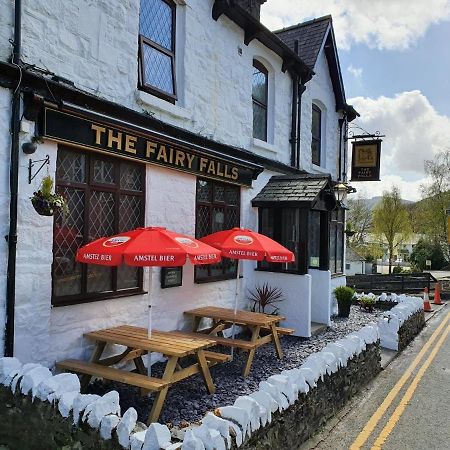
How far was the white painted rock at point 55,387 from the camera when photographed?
396 centimetres

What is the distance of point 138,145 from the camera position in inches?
261

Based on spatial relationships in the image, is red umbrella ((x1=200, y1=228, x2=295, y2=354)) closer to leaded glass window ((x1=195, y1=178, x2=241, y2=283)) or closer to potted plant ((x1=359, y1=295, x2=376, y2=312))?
leaded glass window ((x1=195, y1=178, x2=241, y2=283))

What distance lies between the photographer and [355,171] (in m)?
14.9

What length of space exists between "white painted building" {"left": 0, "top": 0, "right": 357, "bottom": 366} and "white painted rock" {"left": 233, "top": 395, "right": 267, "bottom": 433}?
9.14 feet

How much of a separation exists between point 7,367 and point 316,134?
40.0 ft

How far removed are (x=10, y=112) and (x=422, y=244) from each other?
42490mm

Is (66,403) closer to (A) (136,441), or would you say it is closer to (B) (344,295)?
(A) (136,441)

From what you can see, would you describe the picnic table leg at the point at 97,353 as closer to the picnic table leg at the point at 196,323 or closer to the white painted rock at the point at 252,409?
the picnic table leg at the point at 196,323

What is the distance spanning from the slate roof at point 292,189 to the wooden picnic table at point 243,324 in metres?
2.90

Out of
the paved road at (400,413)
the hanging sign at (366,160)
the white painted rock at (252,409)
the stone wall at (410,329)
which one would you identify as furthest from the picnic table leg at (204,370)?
the hanging sign at (366,160)

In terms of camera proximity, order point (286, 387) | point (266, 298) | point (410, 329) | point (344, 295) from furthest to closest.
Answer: point (344, 295) < point (410, 329) < point (266, 298) < point (286, 387)

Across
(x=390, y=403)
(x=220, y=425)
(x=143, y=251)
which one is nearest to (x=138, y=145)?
(x=143, y=251)

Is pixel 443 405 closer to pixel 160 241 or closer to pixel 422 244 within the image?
pixel 160 241

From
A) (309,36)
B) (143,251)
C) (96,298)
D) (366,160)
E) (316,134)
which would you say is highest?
(309,36)
